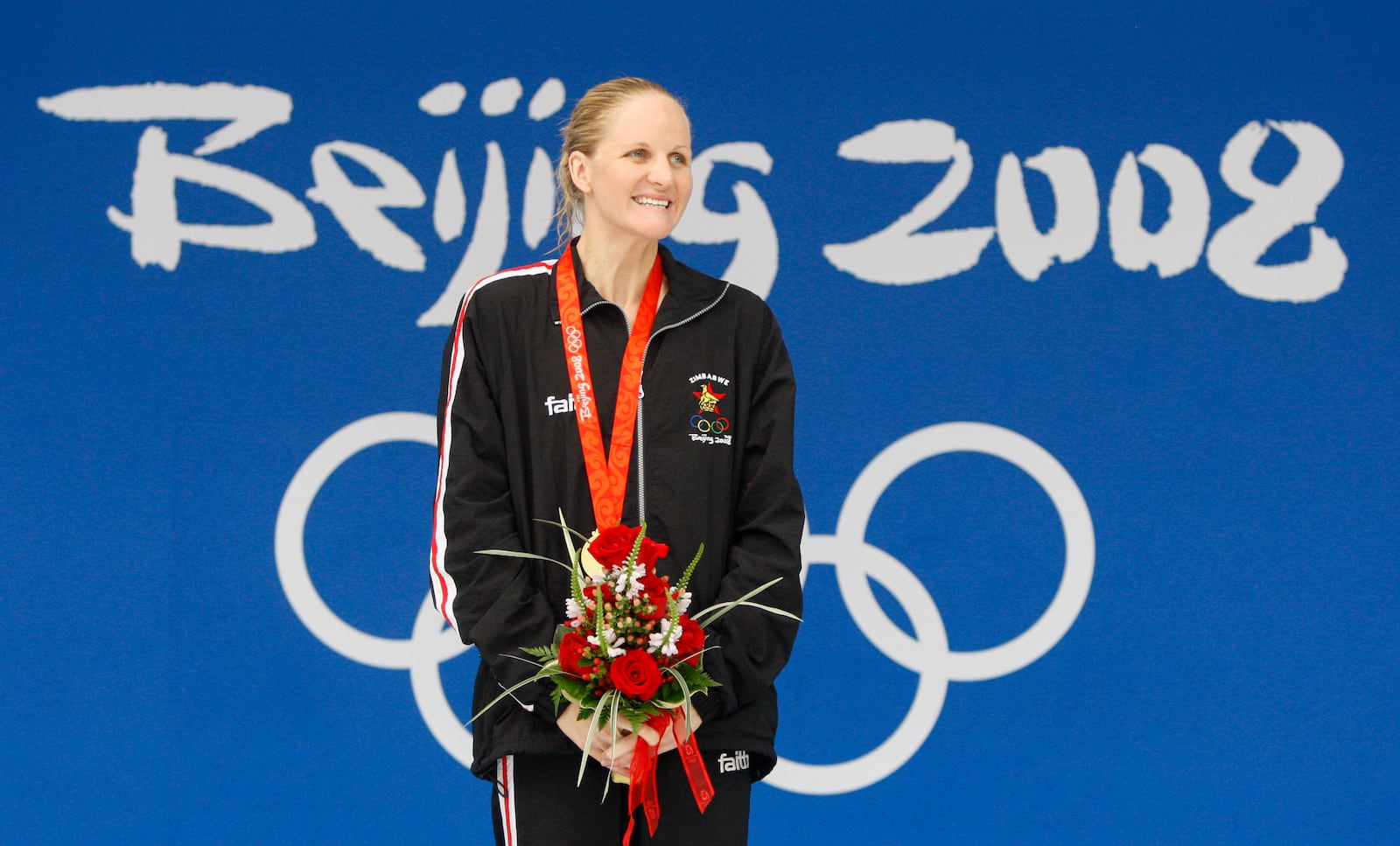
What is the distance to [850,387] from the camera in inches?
122

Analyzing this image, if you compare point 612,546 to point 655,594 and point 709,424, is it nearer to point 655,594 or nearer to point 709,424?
point 655,594

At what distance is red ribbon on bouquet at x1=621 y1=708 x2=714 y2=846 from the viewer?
5.64ft

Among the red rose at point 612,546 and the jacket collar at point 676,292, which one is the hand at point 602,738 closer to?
A: the red rose at point 612,546

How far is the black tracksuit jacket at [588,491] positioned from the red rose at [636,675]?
159 mm

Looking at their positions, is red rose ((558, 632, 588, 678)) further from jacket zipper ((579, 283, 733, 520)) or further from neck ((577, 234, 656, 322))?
neck ((577, 234, 656, 322))

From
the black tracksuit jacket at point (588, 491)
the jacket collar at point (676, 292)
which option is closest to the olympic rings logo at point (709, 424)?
the black tracksuit jacket at point (588, 491)

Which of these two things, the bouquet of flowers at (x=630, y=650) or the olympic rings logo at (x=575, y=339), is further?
the olympic rings logo at (x=575, y=339)

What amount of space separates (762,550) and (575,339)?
0.41m

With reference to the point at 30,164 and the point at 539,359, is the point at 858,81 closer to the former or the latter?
the point at 539,359

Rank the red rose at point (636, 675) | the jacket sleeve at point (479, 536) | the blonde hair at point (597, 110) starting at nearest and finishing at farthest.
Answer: the red rose at point (636, 675)
the jacket sleeve at point (479, 536)
the blonde hair at point (597, 110)

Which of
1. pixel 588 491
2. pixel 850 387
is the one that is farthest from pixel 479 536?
pixel 850 387

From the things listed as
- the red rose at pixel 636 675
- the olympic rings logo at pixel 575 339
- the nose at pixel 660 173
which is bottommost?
the red rose at pixel 636 675

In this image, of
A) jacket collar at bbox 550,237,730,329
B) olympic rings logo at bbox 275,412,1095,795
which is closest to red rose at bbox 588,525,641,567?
jacket collar at bbox 550,237,730,329

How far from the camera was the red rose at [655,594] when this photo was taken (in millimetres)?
1676
